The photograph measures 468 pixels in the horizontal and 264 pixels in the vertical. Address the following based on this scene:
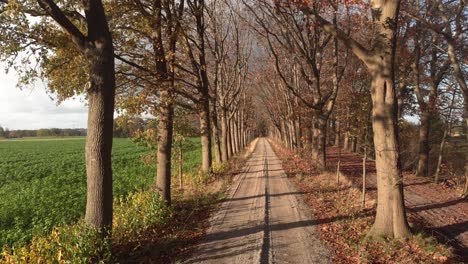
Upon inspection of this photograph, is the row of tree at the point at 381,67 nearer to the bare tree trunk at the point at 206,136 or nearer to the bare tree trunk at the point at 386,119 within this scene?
the bare tree trunk at the point at 386,119

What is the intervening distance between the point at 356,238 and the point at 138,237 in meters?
5.37

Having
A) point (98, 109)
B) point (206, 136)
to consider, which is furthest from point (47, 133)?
point (98, 109)

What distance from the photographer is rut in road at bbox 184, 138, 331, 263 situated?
7285 mm

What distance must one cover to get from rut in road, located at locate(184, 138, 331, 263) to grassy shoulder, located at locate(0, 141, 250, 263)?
51 centimetres

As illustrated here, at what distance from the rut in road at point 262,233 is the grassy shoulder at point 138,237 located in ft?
1.69

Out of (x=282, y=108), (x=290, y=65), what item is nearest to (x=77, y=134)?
(x=282, y=108)

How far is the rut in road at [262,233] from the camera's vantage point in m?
7.29

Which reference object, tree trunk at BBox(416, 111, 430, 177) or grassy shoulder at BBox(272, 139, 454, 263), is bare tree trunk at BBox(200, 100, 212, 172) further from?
tree trunk at BBox(416, 111, 430, 177)

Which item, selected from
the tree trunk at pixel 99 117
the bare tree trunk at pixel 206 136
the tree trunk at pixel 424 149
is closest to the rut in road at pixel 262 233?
the tree trunk at pixel 99 117

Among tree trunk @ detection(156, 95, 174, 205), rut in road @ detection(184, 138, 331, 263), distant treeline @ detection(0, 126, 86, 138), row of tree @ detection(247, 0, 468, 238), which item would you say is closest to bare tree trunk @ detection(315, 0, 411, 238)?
row of tree @ detection(247, 0, 468, 238)

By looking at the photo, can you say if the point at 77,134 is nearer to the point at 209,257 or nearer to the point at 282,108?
the point at 282,108

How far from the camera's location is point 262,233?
881cm

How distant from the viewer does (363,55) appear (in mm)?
8188

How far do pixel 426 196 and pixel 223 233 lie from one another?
10174mm
